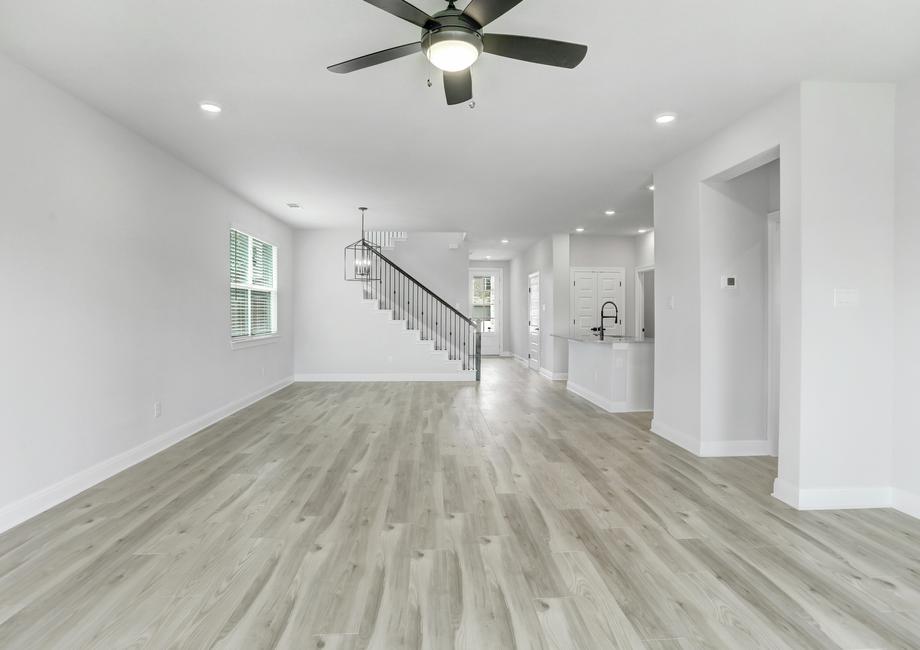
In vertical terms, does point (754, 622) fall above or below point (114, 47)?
below

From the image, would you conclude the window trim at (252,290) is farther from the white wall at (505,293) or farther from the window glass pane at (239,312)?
the white wall at (505,293)

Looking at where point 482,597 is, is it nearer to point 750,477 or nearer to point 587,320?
point 750,477

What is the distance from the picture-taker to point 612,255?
9.14 m

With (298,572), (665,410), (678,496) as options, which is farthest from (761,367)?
(298,572)

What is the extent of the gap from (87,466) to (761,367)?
547 cm

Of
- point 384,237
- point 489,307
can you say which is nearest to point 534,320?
point 489,307

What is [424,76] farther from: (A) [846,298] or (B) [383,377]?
(B) [383,377]

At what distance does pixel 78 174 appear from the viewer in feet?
10.8

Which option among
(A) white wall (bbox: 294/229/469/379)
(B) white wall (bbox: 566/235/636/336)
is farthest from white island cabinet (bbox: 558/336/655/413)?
(A) white wall (bbox: 294/229/469/379)

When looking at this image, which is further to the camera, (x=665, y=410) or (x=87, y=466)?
(x=665, y=410)

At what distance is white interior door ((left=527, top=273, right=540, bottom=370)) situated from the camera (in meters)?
10.2

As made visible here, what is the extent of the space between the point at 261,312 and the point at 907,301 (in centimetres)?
717

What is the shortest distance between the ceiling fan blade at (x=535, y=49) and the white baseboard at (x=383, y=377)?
22.2ft

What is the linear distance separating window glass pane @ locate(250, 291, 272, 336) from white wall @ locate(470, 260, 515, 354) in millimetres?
6982
